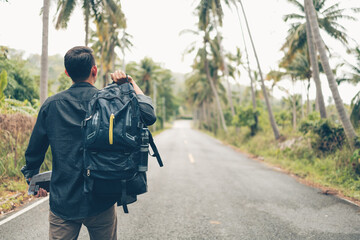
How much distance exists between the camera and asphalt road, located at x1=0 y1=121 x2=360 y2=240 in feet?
12.5

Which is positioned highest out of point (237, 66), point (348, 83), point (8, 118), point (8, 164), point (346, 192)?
point (237, 66)

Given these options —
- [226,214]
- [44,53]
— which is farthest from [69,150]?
[44,53]

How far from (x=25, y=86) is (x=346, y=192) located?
66.0 feet

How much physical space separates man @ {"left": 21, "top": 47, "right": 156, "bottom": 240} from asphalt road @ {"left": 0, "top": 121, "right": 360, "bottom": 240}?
6.55 feet

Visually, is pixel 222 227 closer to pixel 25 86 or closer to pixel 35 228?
pixel 35 228

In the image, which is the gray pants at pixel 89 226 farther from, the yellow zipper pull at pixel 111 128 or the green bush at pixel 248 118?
the green bush at pixel 248 118

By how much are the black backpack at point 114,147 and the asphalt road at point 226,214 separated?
2.20 meters

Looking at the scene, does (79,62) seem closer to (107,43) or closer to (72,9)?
(72,9)

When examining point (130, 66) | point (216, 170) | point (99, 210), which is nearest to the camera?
point (99, 210)

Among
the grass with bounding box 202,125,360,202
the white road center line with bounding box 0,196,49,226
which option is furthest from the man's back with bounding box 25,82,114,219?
the grass with bounding box 202,125,360,202

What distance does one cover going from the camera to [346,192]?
6.39m

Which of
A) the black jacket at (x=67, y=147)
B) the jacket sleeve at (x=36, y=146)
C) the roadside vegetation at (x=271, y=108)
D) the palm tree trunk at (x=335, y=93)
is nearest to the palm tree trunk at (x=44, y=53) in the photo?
the roadside vegetation at (x=271, y=108)

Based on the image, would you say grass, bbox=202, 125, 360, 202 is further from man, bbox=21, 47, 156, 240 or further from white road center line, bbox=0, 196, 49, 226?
white road center line, bbox=0, 196, 49, 226

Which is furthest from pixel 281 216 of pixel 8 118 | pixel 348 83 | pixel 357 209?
pixel 348 83
